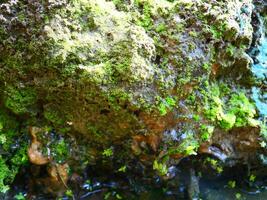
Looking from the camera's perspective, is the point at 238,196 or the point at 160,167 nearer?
the point at 160,167

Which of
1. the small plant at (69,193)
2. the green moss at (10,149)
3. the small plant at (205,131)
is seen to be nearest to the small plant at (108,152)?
the small plant at (69,193)

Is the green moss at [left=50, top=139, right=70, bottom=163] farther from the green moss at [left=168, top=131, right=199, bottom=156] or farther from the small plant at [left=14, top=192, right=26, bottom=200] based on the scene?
the green moss at [left=168, top=131, right=199, bottom=156]

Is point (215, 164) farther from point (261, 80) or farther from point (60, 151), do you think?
point (60, 151)

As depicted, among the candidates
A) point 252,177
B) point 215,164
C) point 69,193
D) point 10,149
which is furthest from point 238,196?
point 10,149

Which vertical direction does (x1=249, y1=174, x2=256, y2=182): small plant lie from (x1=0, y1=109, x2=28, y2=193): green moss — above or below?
below

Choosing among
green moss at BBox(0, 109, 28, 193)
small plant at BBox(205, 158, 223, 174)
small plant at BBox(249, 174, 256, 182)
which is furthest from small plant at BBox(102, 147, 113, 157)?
small plant at BBox(249, 174, 256, 182)

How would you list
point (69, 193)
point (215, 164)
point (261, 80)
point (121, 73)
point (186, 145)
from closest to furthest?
point (121, 73) < point (186, 145) < point (69, 193) < point (215, 164) < point (261, 80)

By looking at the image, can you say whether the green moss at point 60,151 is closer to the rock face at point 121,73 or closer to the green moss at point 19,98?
the rock face at point 121,73

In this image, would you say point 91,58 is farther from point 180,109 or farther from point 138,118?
point 180,109

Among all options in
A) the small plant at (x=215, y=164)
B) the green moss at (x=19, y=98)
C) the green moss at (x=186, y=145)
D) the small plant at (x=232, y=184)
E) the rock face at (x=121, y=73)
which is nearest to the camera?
the rock face at (x=121, y=73)

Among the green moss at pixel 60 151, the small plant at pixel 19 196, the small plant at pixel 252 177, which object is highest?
the green moss at pixel 60 151
